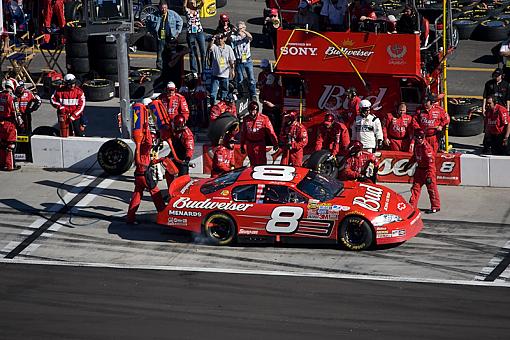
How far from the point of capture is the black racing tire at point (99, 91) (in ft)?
88.9

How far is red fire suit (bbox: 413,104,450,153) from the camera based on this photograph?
70.5ft

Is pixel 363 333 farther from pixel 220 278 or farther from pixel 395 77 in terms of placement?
pixel 395 77

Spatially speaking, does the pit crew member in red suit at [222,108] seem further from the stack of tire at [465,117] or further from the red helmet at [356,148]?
the stack of tire at [465,117]

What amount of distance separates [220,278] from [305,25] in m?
6.76

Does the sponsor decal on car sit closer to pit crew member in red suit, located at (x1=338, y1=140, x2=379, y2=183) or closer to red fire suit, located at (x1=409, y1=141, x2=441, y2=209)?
pit crew member in red suit, located at (x1=338, y1=140, x2=379, y2=183)

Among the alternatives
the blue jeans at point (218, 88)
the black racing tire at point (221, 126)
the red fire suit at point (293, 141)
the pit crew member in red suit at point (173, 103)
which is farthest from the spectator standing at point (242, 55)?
the red fire suit at point (293, 141)

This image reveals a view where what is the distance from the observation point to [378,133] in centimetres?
2166

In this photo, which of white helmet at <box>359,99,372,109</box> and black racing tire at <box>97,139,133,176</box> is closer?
white helmet at <box>359,99,372,109</box>

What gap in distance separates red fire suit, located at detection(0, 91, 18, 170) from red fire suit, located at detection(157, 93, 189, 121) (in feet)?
9.95

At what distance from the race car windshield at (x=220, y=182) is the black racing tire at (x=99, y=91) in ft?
26.9

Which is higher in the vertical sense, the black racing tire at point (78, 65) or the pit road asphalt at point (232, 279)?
the black racing tire at point (78, 65)

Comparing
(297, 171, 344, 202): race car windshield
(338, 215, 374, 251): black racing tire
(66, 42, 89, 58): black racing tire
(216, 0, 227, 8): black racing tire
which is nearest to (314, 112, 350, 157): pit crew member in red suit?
(297, 171, 344, 202): race car windshield

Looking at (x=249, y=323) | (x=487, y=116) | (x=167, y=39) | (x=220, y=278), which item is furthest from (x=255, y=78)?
(x=249, y=323)

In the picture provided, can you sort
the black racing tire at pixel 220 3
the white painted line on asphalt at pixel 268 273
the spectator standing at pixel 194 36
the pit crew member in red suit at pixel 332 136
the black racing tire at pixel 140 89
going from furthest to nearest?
the black racing tire at pixel 220 3 < the black racing tire at pixel 140 89 < the spectator standing at pixel 194 36 < the pit crew member in red suit at pixel 332 136 < the white painted line on asphalt at pixel 268 273
